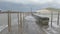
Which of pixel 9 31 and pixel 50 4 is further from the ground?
pixel 50 4

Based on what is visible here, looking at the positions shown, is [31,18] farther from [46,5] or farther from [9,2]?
[9,2]

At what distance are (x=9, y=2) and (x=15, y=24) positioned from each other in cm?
76

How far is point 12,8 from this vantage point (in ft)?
9.58

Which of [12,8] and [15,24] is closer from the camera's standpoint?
[12,8]

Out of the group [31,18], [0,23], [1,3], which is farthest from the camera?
[31,18]

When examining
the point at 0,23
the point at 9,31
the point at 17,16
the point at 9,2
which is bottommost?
the point at 9,31

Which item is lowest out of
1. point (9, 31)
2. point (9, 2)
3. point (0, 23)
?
point (9, 31)

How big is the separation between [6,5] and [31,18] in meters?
1.32

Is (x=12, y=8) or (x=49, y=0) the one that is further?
(x=49, y=0)

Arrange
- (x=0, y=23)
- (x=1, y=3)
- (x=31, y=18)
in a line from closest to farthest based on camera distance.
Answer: (x=1, y=3) → (x=0, y=23) → (x=31, y=18)

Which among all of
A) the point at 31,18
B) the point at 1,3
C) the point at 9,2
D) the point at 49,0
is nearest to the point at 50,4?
the point at 49,0

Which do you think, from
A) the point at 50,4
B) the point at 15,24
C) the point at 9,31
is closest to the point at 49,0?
the point at 50,4

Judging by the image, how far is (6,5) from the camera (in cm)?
283

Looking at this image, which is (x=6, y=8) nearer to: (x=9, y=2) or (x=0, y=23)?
(x=9, y=2)
